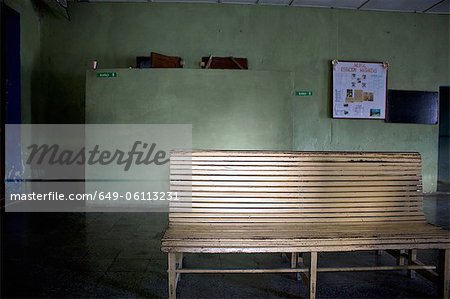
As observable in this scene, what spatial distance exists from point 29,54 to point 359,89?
18.2ft

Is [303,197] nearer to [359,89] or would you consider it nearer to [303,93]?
[303,93]

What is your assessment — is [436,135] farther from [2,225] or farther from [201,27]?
[2,225]

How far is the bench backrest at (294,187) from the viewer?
2.66 m

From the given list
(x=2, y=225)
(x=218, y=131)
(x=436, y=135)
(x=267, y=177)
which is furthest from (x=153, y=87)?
(x=436, y=135)

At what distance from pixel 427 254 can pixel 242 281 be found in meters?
1.86

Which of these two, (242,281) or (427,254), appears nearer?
(242,281)

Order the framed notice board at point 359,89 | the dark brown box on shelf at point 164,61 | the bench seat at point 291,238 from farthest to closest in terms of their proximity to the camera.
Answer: the framed notice board at point 359,89, the dark brown box on shelf at point 164,61, the bench seat at point 291,238

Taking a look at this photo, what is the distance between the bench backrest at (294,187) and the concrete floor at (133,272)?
1.58 ft

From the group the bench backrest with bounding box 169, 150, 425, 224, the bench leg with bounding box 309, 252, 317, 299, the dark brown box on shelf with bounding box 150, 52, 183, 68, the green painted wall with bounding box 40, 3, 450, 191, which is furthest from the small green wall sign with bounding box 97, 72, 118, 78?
the bench leg with bounding box 309, 252, 317, 299

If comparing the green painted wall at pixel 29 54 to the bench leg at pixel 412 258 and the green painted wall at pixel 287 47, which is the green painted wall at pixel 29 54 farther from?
the bench leg at pixel 412 258

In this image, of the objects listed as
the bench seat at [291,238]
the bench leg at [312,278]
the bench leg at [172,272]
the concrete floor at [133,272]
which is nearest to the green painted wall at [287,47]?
the concrete floor at [133,272]

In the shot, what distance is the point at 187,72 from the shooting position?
18.5 feet

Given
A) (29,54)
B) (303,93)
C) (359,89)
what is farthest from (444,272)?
(29,54)

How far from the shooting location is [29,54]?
6.04 metres
